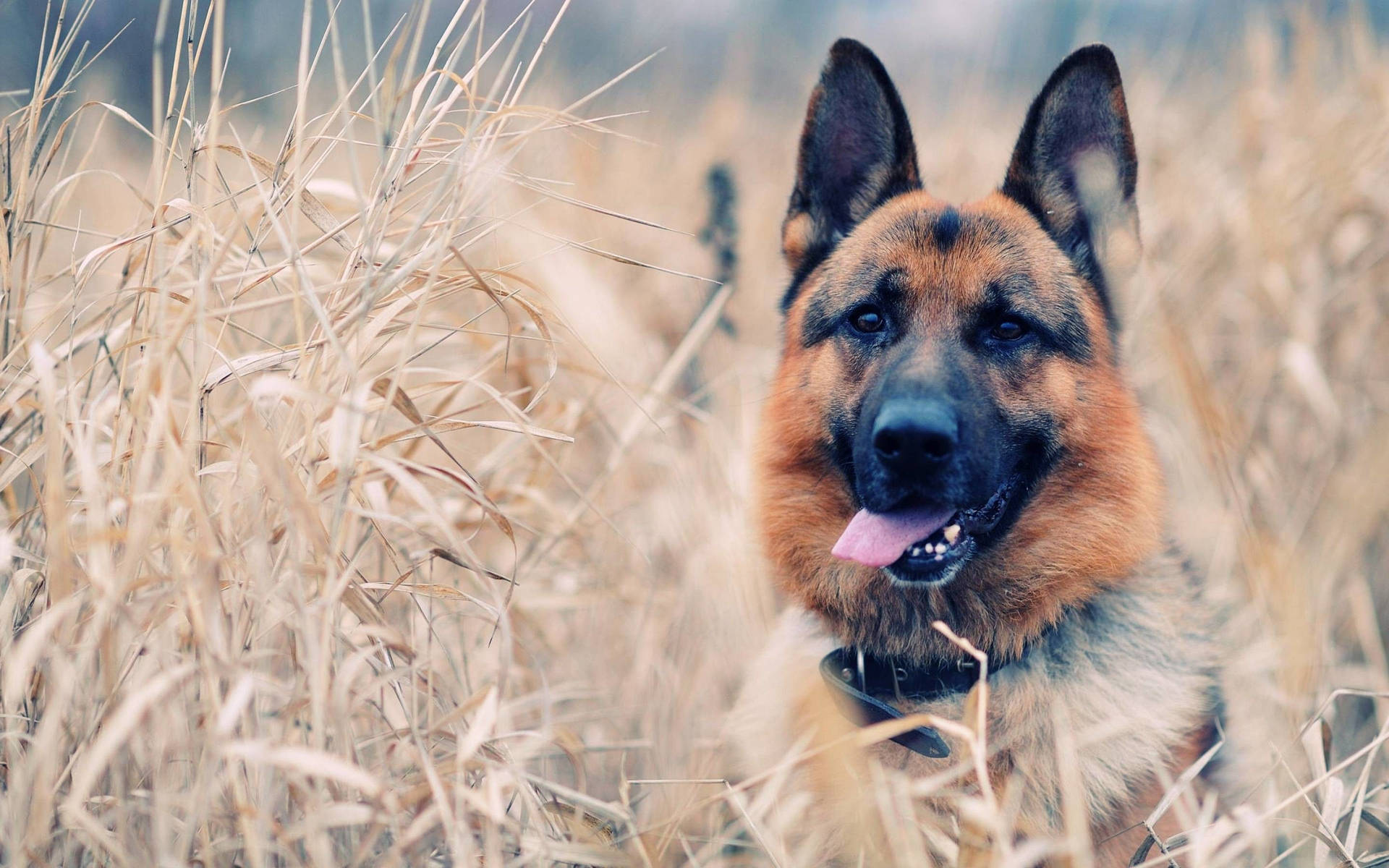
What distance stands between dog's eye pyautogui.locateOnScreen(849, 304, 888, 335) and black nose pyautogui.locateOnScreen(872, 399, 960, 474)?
0.49m

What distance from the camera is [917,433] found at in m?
2.28

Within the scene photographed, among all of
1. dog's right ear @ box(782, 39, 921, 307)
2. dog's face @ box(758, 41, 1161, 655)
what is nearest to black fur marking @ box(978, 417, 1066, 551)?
dog's face @ box(758, 41, 1161, 655)

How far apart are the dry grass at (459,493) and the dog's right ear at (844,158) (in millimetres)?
547

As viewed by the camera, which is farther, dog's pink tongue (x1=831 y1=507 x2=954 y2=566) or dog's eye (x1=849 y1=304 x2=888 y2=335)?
dog's eye (x1=849 y1=304 x2=888 y2=335)

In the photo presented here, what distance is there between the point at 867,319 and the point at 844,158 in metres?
0.61

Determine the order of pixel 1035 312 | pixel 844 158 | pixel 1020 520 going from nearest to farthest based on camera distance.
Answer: pixel 1020 520
pixel 1035 312
pixel 844 158

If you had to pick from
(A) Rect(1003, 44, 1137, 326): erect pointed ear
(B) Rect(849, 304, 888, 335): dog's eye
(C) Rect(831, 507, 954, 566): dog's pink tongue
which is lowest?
(C) Rect(831, 507, 954, 566): dog's pink tongue

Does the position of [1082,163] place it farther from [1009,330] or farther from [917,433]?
[917,433]

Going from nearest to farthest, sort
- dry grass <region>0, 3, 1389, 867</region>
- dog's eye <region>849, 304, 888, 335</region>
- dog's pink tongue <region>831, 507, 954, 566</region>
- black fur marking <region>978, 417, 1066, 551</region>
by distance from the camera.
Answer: dry grass <region>0, 3, 1389, 867</region> < dog's pink tongue <region>831, 507, 954, 566</region> < black fur marking <region>978, 417, 1066, 551</region> < dog's eye <region>849, 304, 888, 335</region>

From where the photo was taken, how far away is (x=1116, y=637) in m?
2.55

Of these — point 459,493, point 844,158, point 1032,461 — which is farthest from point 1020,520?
point 459,493

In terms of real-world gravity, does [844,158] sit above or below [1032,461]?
above

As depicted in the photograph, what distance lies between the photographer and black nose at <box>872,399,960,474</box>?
89.7 inches

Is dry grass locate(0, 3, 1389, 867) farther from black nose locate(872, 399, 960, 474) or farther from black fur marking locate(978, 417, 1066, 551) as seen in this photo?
black nose locate(872, 399, 960, 474)
